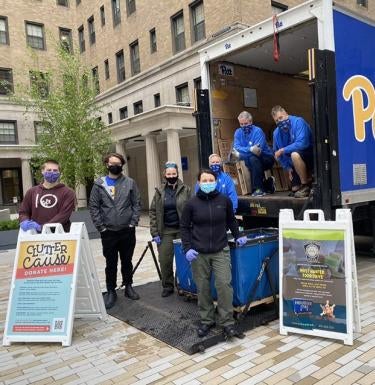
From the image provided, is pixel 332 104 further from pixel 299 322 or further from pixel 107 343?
pixel 107 343

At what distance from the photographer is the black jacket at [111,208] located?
516 centimetres

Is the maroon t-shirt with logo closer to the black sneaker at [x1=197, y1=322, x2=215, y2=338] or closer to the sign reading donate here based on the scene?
the sign reading donate here

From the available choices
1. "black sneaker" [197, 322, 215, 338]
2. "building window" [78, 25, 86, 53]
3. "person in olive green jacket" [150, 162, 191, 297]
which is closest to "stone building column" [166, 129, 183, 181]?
"person in olive green jacket" [150, 162, 191, 297]

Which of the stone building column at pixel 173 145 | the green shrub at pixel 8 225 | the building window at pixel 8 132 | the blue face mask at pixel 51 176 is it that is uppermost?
the building window at pixel 8 132

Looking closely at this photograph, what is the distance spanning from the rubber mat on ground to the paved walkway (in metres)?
0.09

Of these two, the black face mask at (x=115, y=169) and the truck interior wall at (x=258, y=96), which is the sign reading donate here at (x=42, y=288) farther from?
the truck interior wall at (x=258, y=96)

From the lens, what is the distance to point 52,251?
4.55m

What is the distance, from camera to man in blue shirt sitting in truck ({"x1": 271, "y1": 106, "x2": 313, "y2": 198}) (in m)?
5.59

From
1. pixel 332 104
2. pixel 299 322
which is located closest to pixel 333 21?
pixel 332 104

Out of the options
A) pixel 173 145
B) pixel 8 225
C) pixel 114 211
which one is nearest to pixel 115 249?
pixel 114 211

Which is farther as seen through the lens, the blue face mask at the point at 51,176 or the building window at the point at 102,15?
the building window at the point at 102,15

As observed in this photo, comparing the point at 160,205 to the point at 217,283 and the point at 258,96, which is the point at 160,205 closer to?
the point at 217,283

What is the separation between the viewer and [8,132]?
2597 cm

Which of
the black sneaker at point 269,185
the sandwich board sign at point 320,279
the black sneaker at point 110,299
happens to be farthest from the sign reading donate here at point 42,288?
the black sneaker at point 269,185
